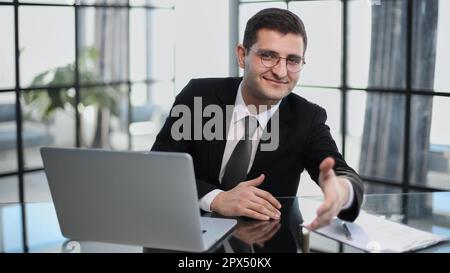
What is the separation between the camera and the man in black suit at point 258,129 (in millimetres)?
1631

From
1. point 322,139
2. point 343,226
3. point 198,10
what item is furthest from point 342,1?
point 343,226

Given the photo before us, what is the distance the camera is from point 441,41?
396cm

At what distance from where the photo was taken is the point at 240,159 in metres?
1.86

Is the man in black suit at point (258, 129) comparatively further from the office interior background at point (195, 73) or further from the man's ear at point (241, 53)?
the office interior background at point (195, 73)

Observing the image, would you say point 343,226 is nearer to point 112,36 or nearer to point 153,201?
point 153,201

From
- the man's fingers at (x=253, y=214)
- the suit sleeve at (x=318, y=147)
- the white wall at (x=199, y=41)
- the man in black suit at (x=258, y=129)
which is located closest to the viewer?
the man's fingers at (x=253, y=214)

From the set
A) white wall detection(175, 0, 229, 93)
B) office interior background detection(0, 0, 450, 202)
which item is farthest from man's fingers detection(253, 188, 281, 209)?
white wall detection(175, 0, 229, 93)

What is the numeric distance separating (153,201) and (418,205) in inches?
35.1

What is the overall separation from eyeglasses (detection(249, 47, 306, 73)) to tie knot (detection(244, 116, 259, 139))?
0.76 feet

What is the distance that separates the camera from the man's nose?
1688 mm

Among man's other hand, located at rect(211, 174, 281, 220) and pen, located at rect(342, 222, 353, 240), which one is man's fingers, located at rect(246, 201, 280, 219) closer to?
man's other hand, located at rect(211, 174, 281, 220)

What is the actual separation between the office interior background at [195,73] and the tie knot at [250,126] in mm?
2412

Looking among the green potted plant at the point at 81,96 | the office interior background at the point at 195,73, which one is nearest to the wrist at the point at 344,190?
the office interior background at the point at 195,73

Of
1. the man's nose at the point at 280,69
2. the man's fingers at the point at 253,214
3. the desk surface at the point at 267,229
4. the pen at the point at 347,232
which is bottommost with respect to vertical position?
the desk surface at the point at 267,229
